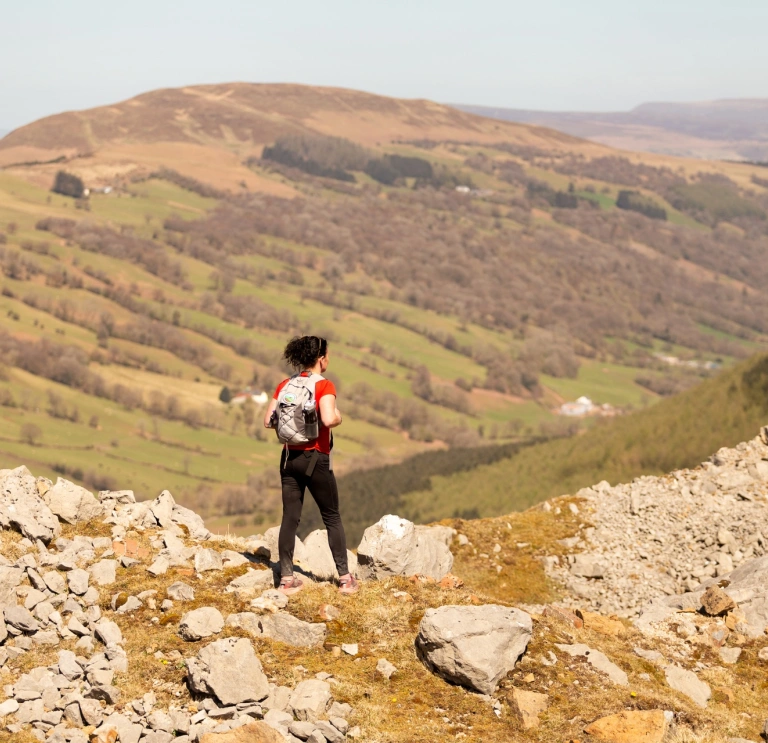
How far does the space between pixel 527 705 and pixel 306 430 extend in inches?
188

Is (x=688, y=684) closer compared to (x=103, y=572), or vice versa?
(x=688, y=684)

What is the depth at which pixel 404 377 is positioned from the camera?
191375 millimetres

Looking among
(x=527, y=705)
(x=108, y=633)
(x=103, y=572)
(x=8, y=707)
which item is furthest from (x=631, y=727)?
(x=103, y=572)

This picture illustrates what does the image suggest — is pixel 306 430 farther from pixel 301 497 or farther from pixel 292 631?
pixel 292 631

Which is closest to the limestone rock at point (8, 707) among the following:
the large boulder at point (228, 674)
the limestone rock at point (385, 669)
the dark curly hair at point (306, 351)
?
the large boulder at point (228, 674)

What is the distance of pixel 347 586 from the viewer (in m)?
13.1

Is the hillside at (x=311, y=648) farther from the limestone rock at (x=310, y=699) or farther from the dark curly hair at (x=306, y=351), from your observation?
the dark curly hair at (x=306, y=351)

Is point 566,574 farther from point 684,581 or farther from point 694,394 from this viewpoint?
point 694,394

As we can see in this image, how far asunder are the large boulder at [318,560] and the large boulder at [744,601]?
591 centimetres

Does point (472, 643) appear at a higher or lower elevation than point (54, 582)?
lower

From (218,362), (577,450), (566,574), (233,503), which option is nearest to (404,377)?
(218,362)

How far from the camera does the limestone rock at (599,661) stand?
11883 mm

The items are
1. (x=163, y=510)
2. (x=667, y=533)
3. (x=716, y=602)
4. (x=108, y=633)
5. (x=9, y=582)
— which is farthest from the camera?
(x=667, y=533)

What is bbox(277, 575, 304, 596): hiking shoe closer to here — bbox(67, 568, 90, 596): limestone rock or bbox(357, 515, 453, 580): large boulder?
bbox(357, 515, 453, 580): large boulder
